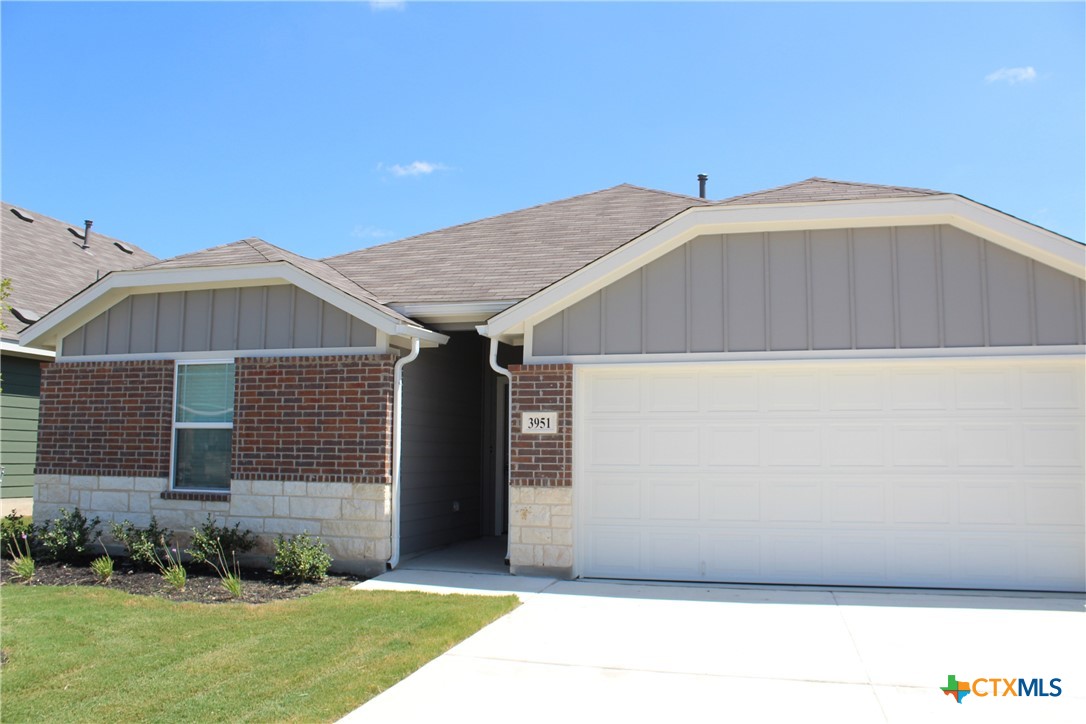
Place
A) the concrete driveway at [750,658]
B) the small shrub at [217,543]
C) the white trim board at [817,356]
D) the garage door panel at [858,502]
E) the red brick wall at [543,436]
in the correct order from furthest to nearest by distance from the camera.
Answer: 1. the small shrub at [217,543]
2. the red brick wall at [543,436]
3. the garage door panel at [858,502]
4. the white trim board at [817,356]
5. the concrete driveway at [750,658]

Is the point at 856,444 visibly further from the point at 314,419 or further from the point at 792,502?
the point at 314,419

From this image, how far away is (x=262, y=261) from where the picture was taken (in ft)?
31.8


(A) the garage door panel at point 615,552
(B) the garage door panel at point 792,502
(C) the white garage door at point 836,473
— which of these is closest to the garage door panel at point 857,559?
(C) the white garage door at point 836,473

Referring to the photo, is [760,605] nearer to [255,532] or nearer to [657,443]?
[657,443]

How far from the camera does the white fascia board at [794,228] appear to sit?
7891 millimetres

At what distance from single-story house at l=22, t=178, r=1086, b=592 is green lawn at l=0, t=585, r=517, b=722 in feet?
5.83

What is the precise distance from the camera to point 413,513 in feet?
32.4

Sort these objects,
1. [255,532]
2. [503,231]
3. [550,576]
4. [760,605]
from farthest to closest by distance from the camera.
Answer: [503,231] < [255,532] < [550,576] < [760,605]

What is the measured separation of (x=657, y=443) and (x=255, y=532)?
4687 mm

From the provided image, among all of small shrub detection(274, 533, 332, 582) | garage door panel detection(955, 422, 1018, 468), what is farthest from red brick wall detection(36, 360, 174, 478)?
garage door panel detection(955, 422, 1018, 468)

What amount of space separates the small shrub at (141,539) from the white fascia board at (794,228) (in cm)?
445

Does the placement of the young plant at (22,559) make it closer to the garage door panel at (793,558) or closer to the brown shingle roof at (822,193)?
the garage door panel at (793,558)

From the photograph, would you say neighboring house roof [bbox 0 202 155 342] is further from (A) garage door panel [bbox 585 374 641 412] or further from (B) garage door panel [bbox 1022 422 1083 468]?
(B) garage door panel [bbox 1022 422 1083 468]

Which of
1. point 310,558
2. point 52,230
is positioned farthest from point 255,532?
point 52,230
